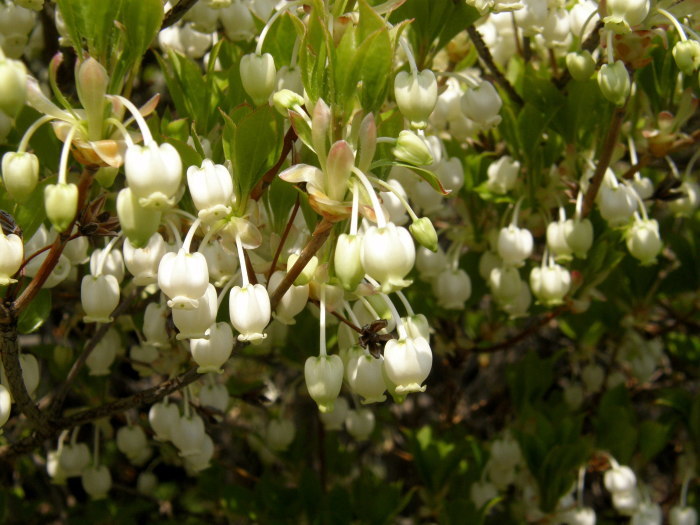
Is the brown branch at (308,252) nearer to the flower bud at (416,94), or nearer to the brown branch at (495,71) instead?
the flower bud at (416,94)

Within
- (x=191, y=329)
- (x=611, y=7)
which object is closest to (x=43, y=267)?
(x=191, y=329)

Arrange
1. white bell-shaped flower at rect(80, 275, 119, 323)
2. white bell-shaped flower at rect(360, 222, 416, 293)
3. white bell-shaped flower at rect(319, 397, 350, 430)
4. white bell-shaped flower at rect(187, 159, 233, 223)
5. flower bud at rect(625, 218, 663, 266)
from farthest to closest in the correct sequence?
white bell-shaped flower at rect(319, 397, 350, 430), flower bud at rect(625, 218, 663, 266), white bell-shaped flower at rect(80, 275, 119, 323), white bell-shaped flower at rect(187, 159, 233, 223), white bell-shaped flower at rect(360, 222, 416, 293)

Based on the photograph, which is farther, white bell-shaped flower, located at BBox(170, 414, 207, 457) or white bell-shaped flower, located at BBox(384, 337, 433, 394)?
white bell-shaped flower, located at BBox(170, 414, 207, 457)

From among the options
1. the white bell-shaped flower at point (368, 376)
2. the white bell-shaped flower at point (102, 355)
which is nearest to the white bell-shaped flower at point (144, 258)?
the white bell-shaped flower at point (368, 376)

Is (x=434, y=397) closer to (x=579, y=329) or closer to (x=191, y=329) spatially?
(x=579, y=329)

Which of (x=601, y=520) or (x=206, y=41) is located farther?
(x=601, y=520)

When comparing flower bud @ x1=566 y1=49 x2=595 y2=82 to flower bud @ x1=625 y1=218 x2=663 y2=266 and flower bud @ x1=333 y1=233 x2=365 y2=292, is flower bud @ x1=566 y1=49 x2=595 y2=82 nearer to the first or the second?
flower bud @ x1=625 y1=218 x2=663 y2=266

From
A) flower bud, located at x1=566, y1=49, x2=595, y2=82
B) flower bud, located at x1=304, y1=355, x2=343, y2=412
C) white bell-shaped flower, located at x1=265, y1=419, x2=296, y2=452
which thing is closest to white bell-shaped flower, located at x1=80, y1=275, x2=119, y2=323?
flower bud, located at x1=304, y1=355, x2=343, y2=412
